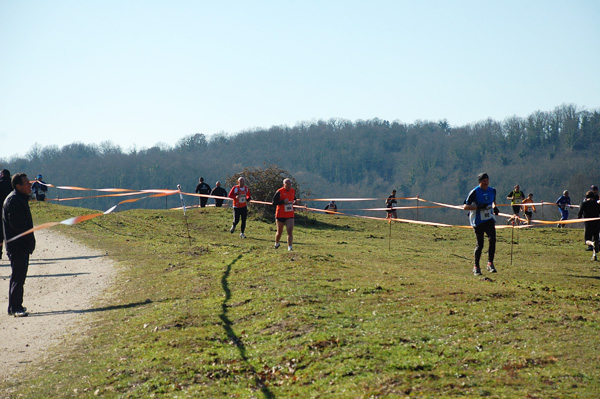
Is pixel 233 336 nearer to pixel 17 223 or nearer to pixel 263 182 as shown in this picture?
pixel 17 223

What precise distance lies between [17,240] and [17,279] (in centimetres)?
63

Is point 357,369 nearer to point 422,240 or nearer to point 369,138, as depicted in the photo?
point 422,240

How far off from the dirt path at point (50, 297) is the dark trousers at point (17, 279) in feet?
0.74

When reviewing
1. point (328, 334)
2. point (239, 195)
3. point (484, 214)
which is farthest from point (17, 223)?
point (239, 195)

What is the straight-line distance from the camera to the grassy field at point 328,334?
6.33 m

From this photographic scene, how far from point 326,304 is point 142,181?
462ft

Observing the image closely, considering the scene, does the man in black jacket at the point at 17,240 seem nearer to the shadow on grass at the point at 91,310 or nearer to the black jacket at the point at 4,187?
the shadow on grass at the point at 91,310

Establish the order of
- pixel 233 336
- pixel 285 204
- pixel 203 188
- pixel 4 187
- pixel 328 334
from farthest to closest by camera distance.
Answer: pixel 203 188
pixel 285 204
pixel 4 187
pixel 233 336
pixel 328 334

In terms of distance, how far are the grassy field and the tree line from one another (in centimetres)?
9629

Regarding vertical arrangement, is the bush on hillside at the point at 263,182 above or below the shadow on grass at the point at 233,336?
above

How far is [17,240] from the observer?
33.4 ft

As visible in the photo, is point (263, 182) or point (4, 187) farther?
point (263, 182)

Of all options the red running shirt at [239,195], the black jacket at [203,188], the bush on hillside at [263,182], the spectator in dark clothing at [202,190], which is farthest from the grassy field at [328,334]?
the black jacket at [203,188]

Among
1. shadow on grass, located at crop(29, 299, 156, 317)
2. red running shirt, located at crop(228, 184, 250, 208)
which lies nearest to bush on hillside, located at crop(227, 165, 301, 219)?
red running shirt, located at crop(228, 184, 250, 208)
